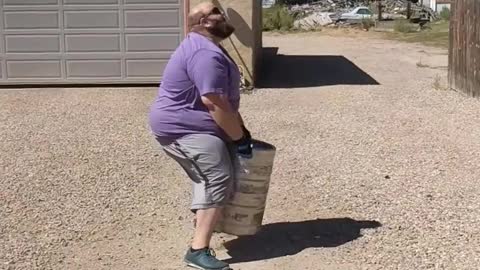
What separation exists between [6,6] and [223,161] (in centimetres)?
1078

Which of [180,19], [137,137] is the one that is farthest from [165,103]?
[180,19]

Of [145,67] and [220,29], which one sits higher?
[220,29]

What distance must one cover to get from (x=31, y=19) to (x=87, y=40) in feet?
3.44

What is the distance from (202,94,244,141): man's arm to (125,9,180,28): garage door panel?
9.82 m

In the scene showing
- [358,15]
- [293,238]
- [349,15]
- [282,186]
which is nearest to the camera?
[293,238]

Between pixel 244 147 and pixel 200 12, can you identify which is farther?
pixel 244 147

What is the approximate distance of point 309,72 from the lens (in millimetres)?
18094

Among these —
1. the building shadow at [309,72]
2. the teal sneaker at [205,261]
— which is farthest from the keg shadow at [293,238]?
the building shadow at [309,72]

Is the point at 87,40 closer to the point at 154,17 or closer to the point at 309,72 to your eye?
the point at 154,17

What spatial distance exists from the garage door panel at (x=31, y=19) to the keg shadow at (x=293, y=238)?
9.69 m

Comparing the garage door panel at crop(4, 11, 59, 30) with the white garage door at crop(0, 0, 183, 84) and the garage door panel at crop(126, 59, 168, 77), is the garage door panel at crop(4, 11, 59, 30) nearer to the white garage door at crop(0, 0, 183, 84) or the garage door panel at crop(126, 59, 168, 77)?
the white garage door at crop(0, 0, 183, 84)

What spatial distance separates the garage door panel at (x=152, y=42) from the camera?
1499cm

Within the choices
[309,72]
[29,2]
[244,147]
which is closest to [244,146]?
[244,147]

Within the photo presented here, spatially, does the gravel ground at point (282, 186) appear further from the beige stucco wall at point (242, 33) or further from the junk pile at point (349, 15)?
the junk pile at point (349, 15)
